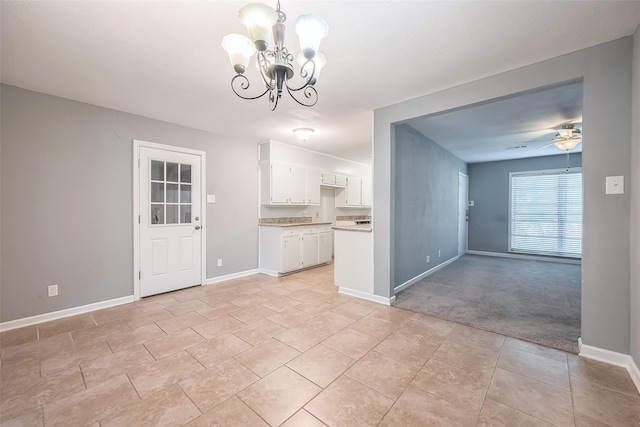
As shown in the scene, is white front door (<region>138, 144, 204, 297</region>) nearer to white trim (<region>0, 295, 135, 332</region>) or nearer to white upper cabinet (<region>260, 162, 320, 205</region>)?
white trim (<region>0, 295, 135, 332</region>)

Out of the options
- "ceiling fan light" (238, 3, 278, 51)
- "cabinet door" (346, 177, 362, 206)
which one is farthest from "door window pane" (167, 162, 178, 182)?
"cabinet door" (346, 177, 362, 206)

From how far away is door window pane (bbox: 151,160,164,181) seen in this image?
3.70 m

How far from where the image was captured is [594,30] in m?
1.91

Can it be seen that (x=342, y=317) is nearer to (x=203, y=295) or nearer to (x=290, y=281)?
(x=290, y=281)

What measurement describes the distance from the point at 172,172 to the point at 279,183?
5.86ft

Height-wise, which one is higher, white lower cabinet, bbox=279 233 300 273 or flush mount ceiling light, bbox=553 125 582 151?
flush mount ceiling light, bbox=553 125 582 151

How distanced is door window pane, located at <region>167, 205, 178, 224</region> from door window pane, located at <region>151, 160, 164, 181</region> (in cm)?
43

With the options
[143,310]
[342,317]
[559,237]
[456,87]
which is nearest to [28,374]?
[143,310]

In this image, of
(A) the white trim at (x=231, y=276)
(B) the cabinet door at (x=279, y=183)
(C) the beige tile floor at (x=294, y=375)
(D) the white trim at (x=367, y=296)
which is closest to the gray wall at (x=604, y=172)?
(C) the beige tile floor at (x=294, y=375)

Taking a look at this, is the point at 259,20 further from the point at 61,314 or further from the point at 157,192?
the point at 61,314

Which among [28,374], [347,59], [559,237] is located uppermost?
[347,59]

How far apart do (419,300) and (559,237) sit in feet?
16.6

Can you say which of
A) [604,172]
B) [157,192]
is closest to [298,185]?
[157,192]

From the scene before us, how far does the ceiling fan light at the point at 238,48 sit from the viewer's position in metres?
1.57
